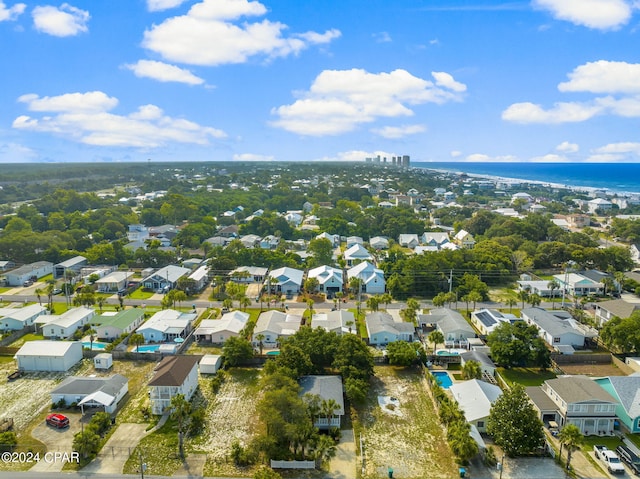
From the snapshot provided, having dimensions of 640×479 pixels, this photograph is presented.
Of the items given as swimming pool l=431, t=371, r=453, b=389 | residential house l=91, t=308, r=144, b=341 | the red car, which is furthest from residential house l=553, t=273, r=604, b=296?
the red car

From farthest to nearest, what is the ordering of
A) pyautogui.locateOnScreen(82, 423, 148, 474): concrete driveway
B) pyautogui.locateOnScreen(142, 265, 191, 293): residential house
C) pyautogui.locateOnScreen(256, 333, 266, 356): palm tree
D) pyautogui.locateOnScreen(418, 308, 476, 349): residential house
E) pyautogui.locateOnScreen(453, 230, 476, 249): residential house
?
1. pyautogui.locateOnScreen(453, 230, 476, 249): residential house
2. pyautogui.locateOnScreen(142, 265, 191, 293): residential house
3. pyautogui.locateOnScreen(418, 308, 476, 349): residential house
4. pyautogui.locateOnScreen(256, 333, 266, 356): palm tree
5. pyautogui.locateOnScreen(82, 423, 148, 474): concrete driveway

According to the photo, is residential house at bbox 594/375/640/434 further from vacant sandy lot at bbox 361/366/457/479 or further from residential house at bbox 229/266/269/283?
residential house at bbox 229/266/269/283

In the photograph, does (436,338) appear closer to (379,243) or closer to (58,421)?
(58,421)

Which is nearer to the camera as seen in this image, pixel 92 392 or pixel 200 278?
pixel 92 392

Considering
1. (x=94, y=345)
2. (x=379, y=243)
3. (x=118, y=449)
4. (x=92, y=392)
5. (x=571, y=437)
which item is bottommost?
(x=118, y=449)

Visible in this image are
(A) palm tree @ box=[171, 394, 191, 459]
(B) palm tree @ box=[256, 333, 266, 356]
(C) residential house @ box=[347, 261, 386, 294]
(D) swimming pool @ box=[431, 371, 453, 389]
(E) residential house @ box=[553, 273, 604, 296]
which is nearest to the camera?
(A) palm tree @ box=[171, 394, 191, 459]

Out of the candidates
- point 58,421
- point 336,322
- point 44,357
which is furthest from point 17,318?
point 336,322
